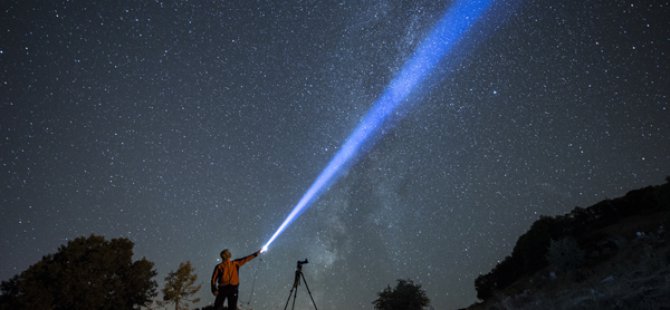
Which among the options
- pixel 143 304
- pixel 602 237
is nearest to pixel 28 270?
pixel 143 304

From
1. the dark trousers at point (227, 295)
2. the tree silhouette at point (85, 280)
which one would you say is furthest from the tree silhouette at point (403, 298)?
the dark trousers at point (227, 295)

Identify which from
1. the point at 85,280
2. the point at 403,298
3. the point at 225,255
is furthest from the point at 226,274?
the point at 403,298

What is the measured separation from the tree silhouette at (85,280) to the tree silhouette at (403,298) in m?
20.9

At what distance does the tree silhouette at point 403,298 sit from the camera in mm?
31859

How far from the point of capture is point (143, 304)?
2623cm

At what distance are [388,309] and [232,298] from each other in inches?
1080

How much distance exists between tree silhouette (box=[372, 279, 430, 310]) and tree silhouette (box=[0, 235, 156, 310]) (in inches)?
821

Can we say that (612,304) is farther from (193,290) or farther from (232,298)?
(193,290)

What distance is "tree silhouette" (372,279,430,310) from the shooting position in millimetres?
31859

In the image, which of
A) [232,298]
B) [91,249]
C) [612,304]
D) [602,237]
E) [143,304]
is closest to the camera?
[612,304]

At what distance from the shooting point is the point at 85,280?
74.2 ft

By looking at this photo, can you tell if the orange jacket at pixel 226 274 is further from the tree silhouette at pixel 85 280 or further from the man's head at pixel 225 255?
the tree silhouette at pixel 85 280

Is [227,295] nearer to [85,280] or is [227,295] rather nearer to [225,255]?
[225,255]

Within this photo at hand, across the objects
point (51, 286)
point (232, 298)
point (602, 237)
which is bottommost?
point (602, 237)
